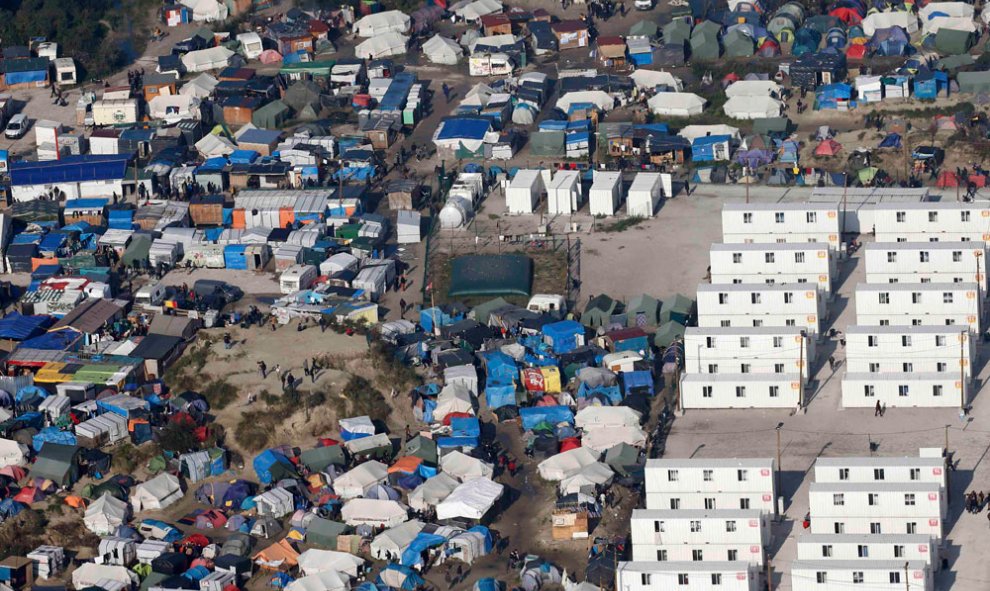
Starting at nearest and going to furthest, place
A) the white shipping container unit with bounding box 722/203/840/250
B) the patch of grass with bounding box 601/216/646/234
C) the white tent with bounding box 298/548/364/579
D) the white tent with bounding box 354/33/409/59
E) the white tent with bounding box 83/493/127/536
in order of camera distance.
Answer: the white tent with bounding box 298/548/364/579 → the white tent with bounding box 83/493/127/536 → the white shipping container unit with bounding box 722/203/840/250 → the patch of grass with bounding box 601/216/646/234 → the white tent with bounding box 354/33/409/59

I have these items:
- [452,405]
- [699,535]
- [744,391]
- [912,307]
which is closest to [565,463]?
[452,405]

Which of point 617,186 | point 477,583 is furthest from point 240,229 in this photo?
point 477,583

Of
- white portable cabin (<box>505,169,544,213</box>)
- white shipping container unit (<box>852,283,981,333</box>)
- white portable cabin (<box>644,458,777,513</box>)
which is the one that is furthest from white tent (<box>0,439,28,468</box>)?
white shipping container unit (<box>852,283,981,333</box>)

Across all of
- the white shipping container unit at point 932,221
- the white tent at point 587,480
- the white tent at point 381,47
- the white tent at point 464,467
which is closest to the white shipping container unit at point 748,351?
the white tent at point 587,480

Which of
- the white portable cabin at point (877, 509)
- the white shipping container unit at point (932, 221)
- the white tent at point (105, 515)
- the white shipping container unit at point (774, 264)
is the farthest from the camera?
the white shipping container unit at point (932, 221)

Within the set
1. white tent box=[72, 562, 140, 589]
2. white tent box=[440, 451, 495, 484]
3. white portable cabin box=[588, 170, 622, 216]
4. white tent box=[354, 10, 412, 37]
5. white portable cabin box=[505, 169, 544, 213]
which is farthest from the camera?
white tent box=[354, 10, 412, 37]

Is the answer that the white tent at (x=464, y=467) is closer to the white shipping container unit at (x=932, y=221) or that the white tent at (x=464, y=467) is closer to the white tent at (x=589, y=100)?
the white shipping container unit at (x=932, y=221)

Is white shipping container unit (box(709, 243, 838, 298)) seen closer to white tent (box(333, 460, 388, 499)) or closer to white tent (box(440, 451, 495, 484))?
white tent (box(440, 451, 495, 484))
